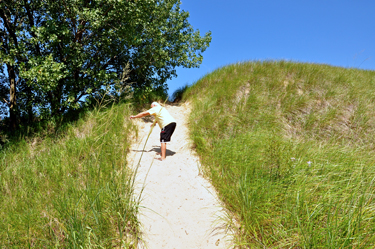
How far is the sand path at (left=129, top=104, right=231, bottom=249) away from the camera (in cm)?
348

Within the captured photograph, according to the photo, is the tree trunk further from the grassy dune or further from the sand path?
the grassy dune

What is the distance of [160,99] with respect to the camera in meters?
10.3

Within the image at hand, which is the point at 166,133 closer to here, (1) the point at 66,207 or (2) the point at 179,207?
(2) the point at 179,207

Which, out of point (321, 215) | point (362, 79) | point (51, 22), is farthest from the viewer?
point (362, 79)

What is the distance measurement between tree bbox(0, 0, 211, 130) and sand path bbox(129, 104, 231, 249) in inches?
110

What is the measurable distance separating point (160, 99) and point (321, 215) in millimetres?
8423

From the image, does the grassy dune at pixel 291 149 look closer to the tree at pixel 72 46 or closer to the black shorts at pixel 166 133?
the black shorts at pixel 166 133

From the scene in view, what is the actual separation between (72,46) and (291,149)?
7.82m

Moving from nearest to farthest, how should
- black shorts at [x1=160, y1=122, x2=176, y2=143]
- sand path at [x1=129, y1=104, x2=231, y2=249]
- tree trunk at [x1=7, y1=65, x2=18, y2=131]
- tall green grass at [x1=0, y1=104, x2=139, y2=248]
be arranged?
tall green grass at [x1=0, y1=104, x2=139, y2=248], sand path at [x1=129, y1=104, x2=231, y2=249], black shorts at [x1=160, y1=122, x2=176, y2=143], tree trunk at [x1=7, y1=65, x2=18, y2=131]

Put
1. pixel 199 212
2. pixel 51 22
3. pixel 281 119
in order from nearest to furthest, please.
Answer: pixel 199 212, pixel 51 22, pixel 281 119

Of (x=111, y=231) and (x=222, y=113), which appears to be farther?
(x=222, y=113)

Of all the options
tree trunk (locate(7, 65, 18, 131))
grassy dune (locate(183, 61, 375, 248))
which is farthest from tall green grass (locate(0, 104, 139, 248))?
tree trunk (locate(7, 65, 18, 131))

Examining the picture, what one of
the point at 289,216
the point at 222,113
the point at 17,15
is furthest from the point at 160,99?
the point at 289,216

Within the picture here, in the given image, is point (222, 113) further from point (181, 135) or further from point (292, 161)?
point (292, 161)
